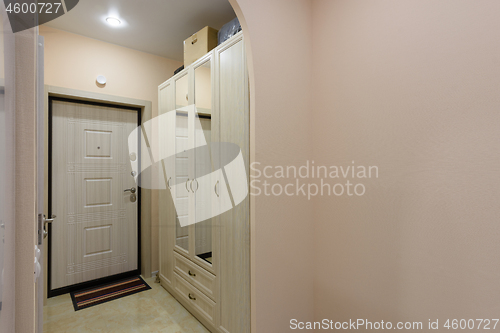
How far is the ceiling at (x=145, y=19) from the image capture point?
2158 millimetres

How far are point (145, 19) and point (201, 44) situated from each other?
686 mm

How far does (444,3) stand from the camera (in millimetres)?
1129

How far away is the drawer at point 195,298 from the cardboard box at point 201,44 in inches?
76.9

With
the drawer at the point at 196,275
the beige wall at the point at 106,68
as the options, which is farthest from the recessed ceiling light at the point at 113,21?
the drawer at the point at 196,275

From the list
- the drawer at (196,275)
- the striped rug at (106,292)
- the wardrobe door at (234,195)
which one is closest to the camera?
the wardrobe door at (234,195)

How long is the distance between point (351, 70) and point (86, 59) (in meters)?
2.63

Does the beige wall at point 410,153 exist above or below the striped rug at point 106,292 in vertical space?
above

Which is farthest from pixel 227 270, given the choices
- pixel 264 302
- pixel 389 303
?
pixel 389 303

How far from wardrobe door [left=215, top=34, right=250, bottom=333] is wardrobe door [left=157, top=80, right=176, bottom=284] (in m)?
0.87

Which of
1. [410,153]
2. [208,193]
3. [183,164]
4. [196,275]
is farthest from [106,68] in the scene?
[410,153]

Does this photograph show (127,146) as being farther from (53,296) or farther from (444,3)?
(444,3)

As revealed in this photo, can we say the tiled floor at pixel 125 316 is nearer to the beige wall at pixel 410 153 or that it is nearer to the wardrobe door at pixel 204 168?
the wardrobe door at pixel 204 168

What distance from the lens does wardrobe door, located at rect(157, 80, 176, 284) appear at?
2.56 m

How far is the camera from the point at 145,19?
237cm
